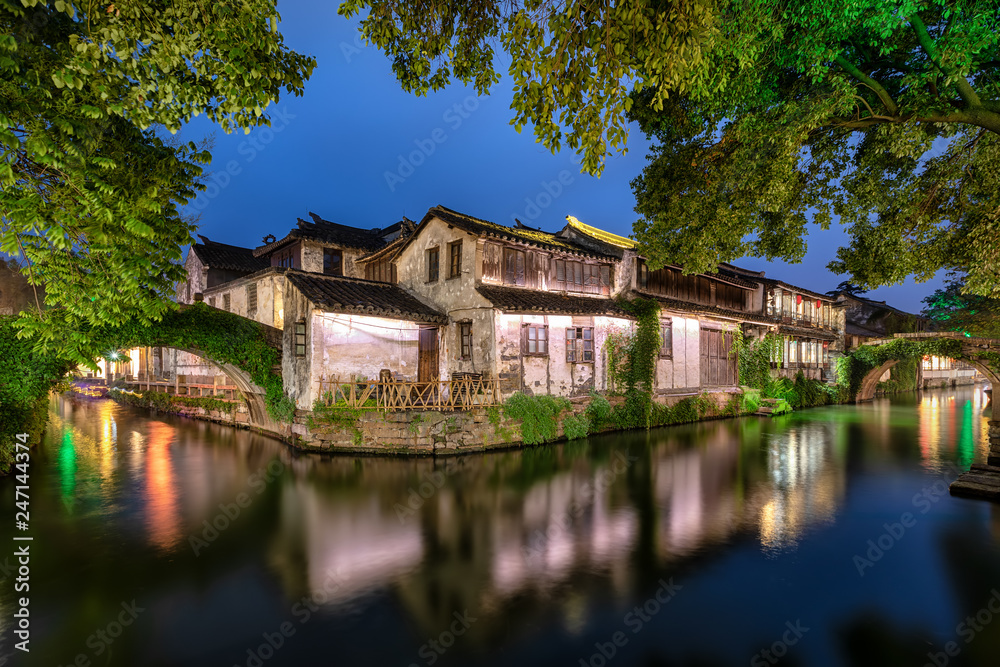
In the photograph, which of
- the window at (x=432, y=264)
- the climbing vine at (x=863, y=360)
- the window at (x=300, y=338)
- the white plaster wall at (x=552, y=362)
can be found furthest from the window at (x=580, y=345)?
the climbing vine at (x=863, y=360)

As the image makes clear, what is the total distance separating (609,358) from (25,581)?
1665cm

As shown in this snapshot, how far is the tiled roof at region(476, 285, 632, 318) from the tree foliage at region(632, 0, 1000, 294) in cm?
554

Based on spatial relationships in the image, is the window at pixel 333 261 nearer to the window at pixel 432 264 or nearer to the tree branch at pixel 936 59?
the window at pixel 432 264

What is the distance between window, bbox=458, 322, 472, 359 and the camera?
17359mm

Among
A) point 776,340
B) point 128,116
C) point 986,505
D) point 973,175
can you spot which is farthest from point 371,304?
point 776,340

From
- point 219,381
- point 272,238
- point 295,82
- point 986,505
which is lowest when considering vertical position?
point 986,505

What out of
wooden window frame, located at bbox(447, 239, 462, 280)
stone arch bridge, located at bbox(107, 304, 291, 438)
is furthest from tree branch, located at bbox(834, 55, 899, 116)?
stone arch bridge, located at bbox(107, 304, 291, 438)

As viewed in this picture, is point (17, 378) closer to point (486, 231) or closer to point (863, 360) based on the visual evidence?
point (486, 231)

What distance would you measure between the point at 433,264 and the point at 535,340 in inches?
221

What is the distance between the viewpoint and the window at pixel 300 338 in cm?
1505

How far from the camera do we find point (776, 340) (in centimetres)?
2714

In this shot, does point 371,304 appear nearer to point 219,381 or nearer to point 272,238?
point 219,381

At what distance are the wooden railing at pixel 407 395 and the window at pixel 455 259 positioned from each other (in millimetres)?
4652

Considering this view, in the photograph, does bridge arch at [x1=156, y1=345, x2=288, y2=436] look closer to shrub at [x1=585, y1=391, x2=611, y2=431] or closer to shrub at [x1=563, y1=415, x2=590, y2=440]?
shrub at [x1=563, y1=415, x2=590, y2=440]
